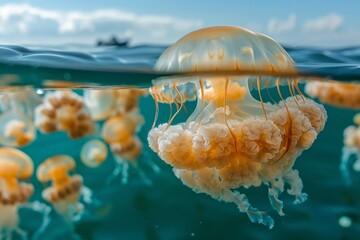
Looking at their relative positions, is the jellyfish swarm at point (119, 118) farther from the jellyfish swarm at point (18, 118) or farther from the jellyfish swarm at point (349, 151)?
the jellyfish swarm at point (349, 151)

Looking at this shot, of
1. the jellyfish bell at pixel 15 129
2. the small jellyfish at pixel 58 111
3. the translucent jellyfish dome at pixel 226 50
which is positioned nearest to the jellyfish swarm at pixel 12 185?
the jellyfish bell at pixel 15 129

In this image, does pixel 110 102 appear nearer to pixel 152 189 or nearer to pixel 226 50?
pixel 152 189

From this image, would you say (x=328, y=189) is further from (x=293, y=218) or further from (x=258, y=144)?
(x=258, y=144)

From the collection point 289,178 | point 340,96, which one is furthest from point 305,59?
point 289,178

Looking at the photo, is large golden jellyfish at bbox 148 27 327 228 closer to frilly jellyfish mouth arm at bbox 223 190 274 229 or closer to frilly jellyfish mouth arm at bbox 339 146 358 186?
frilly jellyfish mouth arm at bbox 223 190 274 229

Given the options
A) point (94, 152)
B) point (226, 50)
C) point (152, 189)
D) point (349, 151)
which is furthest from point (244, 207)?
point (349, 151)

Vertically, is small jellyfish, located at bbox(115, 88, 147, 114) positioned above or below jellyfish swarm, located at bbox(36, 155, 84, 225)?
above

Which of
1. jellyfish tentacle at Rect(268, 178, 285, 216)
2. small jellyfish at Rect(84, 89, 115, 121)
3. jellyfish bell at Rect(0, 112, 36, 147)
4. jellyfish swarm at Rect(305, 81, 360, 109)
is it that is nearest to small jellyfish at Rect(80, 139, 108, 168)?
small jellyfish at Rect(84, 89, 115, 121)
